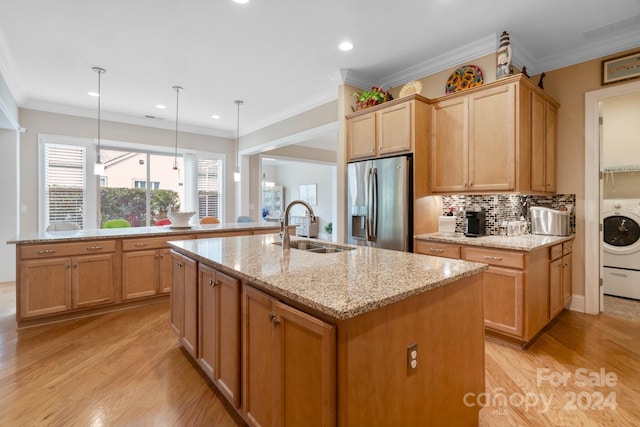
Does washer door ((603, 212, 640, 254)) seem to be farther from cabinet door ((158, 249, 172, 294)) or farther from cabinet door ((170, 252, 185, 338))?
cabinet door ((158, 249, 172, 294))

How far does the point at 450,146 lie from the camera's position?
125 inches

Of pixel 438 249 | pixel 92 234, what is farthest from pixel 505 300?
pixel 92 234

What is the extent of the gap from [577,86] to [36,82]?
6434 mm

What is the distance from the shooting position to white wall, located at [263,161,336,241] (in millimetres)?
10148

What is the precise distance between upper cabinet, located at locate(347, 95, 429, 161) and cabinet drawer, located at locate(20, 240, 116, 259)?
2909 millimetres

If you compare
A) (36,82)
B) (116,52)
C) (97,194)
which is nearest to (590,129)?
(116,52)

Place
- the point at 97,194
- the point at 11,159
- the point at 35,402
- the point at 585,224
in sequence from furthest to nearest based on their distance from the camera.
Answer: the point at 97,194 → the point at 11,159 → the point at 585,224 → the point at 35,402

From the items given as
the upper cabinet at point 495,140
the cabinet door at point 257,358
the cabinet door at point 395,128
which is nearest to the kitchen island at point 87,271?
the cabinet door at point 395,128

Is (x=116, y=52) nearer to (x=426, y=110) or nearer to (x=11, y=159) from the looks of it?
(x=11, y=159)

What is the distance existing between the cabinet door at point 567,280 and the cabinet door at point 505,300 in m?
1.08

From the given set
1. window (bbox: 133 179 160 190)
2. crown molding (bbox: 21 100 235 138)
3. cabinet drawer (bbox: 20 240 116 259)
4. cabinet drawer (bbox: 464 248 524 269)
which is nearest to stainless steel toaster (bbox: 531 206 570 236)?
cabinet drawer (bbox: 464 248 524 269)

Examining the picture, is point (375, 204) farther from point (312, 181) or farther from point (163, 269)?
point (312, 181)

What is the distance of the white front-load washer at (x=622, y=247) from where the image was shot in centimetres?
378

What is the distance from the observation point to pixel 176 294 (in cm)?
248
